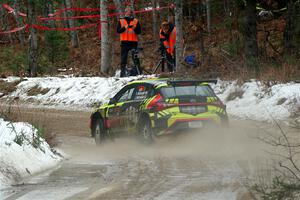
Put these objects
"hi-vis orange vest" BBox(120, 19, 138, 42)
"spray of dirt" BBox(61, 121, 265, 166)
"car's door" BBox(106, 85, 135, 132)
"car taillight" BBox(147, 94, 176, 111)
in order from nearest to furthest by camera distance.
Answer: "spray of dirt" BBox(61, 121, 265, 166), "car taillight" BBox(147, 94, 176, 111), "car's door" BBox(106, 85, 135, 132), "hi-vis orange vest" BBox(120, 19, 138, 42)

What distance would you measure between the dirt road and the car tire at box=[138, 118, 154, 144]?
146mm

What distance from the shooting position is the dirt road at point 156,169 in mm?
7992

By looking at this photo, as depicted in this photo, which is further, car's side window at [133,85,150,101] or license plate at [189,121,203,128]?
car's side window at [133,85,150,101]

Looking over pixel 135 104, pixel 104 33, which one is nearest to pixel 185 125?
pixel 135 104

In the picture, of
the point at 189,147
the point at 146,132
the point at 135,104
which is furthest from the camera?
the point at 135,104

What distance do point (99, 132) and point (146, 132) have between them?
6.67 ft

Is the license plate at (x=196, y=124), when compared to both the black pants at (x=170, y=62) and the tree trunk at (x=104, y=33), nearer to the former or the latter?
the black pants at (x=170, y=62)

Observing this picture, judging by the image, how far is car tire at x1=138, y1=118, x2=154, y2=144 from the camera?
12891mm

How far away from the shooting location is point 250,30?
2142 centimetres

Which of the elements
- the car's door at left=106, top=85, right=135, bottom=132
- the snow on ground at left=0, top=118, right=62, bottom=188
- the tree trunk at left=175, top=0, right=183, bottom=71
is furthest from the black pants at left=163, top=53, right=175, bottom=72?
the snow on ground at left=0, top=118, right=62, bottom=188

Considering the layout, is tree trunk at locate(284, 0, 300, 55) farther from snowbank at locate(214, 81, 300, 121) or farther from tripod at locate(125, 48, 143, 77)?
tripod at locate(125, 48, 143, 77)

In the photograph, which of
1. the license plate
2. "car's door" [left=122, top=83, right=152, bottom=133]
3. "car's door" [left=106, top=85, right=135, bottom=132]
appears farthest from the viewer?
"car's door" [left=106, top=85, right=135, bottom=132]

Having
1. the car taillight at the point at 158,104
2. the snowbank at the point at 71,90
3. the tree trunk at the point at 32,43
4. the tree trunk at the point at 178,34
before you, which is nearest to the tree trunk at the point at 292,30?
the tree trunk at the point at 178,34

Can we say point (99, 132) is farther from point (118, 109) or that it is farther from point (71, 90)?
point (71, 90)
